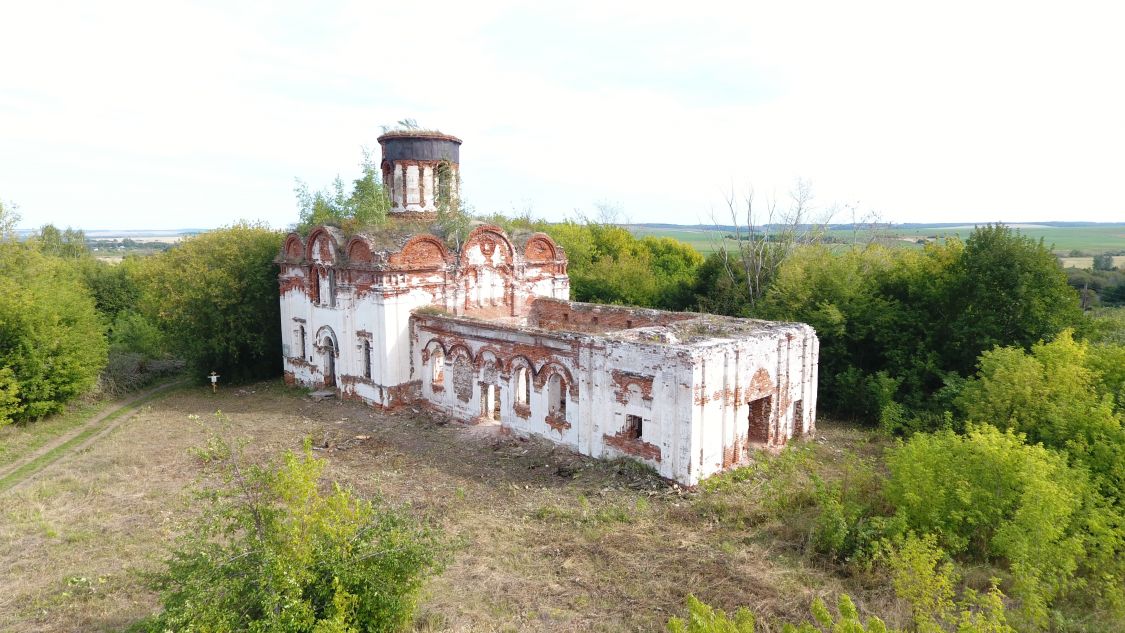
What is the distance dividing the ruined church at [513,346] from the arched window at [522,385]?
4cm

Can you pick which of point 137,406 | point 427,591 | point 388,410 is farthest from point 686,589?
point 137,406

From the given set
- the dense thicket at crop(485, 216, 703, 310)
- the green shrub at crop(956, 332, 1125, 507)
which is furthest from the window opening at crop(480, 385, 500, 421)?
the green shrub at crop(956, 332, 1125, 507)

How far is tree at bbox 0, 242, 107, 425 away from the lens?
61.0 ft

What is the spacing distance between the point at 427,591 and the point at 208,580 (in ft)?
10.6

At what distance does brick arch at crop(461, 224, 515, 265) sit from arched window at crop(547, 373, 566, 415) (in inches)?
248

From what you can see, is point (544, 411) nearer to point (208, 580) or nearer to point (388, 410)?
point (388, 410)

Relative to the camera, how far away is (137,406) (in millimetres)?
21906

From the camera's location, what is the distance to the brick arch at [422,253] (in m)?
18.9

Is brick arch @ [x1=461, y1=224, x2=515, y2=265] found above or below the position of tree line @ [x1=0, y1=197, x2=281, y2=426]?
above

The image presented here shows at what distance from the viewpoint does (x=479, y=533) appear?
11203mm

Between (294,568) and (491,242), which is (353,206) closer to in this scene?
(491,242)

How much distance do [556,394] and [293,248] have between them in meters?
11.5

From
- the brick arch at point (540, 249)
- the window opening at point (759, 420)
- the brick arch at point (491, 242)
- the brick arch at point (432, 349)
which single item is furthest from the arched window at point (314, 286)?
the window opening at point (759, 420)

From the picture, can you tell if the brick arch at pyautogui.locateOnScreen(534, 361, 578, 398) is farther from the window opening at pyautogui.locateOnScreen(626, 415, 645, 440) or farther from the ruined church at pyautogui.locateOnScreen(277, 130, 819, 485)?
the window opening at pyautogui.locateOnScreen(626, 415, 645, 440)
